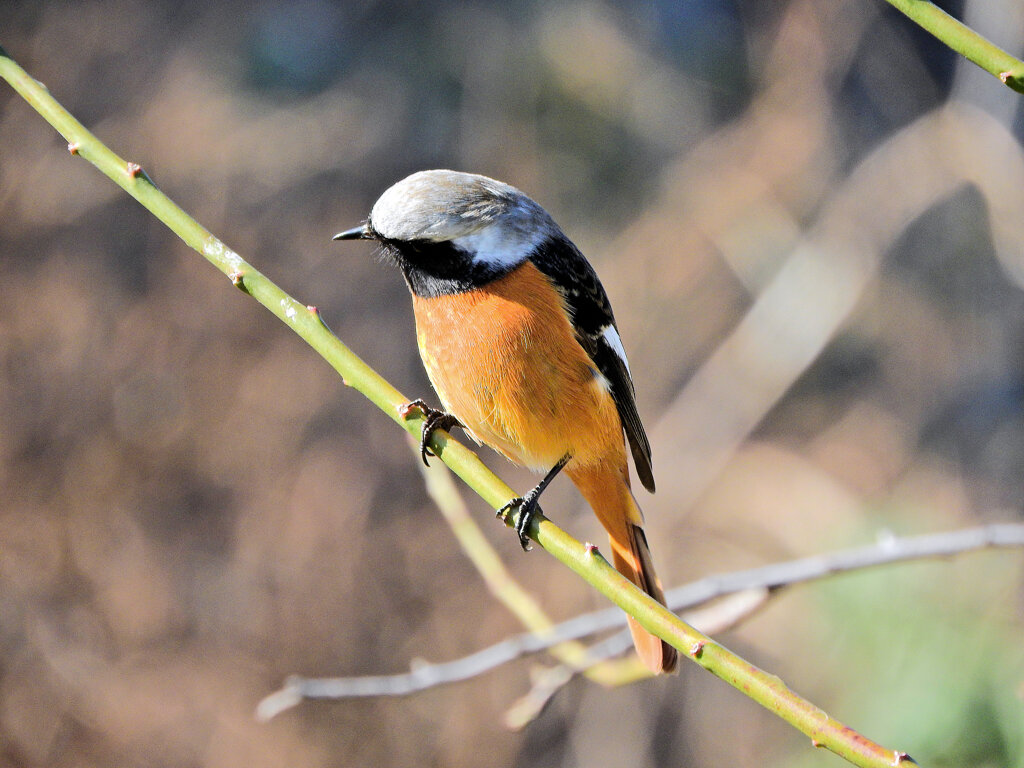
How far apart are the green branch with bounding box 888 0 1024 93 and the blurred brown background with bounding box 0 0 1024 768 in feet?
14.6

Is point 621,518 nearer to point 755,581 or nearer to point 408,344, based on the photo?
point 755,581

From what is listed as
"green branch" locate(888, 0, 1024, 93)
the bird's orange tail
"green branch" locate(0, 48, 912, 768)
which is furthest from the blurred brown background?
"green branch" locate(888, 0, 1024, 93)

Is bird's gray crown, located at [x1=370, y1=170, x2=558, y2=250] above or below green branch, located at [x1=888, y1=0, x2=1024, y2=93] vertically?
below

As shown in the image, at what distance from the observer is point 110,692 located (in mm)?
5812

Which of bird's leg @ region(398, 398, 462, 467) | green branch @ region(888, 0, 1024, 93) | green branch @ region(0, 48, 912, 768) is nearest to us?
green branch @ region(888, 0, 1024, 93)

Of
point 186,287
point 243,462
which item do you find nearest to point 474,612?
point 243,462

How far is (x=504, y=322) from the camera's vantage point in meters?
2.09

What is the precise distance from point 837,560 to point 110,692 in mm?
5063

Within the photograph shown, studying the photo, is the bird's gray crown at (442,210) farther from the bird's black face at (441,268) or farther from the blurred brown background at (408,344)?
the blurred brown background at (408,344)

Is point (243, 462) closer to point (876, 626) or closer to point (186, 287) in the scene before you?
point (186, 287)

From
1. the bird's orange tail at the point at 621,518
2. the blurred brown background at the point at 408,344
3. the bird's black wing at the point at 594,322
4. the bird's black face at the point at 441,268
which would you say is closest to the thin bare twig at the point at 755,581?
the bird's orange tail at the point at 621,518

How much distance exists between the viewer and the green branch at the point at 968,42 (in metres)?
1.08

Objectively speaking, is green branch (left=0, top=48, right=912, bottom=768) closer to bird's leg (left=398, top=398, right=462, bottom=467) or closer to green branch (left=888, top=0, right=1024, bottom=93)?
bird's leg (left=398, top=398, right=462, bottom=467)

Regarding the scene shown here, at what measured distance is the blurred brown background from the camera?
584 centimetres
